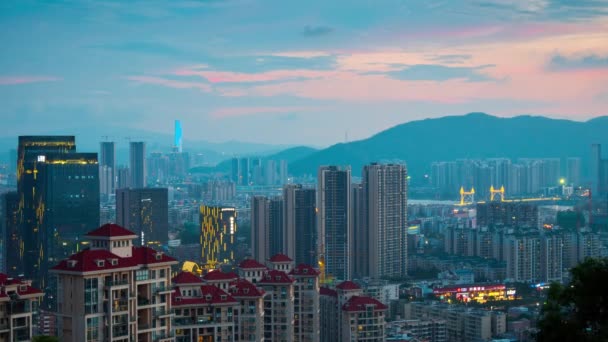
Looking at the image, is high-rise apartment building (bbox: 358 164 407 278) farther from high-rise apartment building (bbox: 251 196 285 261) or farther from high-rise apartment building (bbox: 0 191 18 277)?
high-rise apartment building (bbox: 0 191 18 277)

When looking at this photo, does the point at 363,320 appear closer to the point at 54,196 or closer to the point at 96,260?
the point at 96,260

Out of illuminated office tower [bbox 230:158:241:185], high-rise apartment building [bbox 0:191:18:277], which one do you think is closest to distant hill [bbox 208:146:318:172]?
illuminated office tower [bbox 230:158:241:185]

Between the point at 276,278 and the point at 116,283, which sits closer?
the point at 116,283

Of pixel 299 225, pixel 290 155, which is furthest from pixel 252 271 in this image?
pixel 290 155

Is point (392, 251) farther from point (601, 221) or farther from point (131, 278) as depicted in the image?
point (131, 278)

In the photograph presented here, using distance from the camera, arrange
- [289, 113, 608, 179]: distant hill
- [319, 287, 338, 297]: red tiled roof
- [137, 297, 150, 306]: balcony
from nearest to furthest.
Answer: [137, 297, 150, 306]: balcony
[319, 287, 338, 297]: red tiled roof
[289, 113, 608, 179]: distant hill
